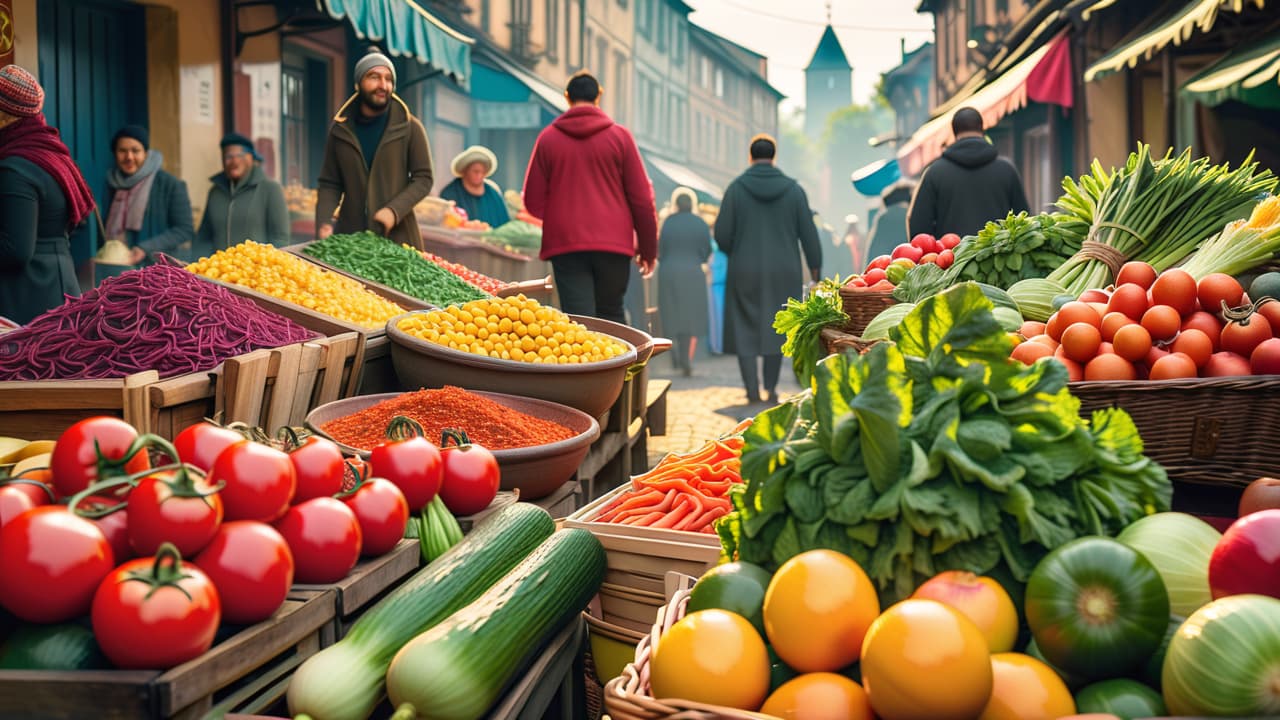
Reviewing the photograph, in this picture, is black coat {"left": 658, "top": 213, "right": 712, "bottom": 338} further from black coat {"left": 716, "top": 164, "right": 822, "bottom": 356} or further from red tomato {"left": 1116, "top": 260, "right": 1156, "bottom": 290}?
red tomato {"left": 1116, "top": 260, "right": 1156, "bottom": 290}

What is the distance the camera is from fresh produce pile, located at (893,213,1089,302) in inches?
155

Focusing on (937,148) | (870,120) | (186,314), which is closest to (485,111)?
(937,148)

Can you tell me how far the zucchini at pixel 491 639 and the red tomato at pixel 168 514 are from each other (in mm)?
464

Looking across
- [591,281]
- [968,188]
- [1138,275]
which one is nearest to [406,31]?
[591,281]

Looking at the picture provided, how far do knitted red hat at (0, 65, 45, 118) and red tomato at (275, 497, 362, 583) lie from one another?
4.14 meters

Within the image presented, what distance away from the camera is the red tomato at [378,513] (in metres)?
2.55

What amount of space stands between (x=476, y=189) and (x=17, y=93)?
605 cm

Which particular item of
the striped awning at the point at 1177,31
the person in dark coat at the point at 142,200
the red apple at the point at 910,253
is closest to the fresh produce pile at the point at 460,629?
the red apple at the point at 910,253

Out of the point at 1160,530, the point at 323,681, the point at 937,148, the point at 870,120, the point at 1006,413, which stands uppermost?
the point at 870,120

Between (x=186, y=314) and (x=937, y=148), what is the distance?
47.8 ft

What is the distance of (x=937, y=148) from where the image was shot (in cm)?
1678

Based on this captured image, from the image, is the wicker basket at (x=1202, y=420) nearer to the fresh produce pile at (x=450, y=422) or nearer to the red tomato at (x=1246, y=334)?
the red tomato at (x=1246, y=334)

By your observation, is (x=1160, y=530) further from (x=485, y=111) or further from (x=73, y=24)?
(x=485, y=111)

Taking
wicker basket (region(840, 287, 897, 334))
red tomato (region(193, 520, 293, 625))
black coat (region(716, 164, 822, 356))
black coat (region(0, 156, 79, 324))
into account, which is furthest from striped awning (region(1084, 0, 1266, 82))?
black coat (region(0, 156, 79, 324))
